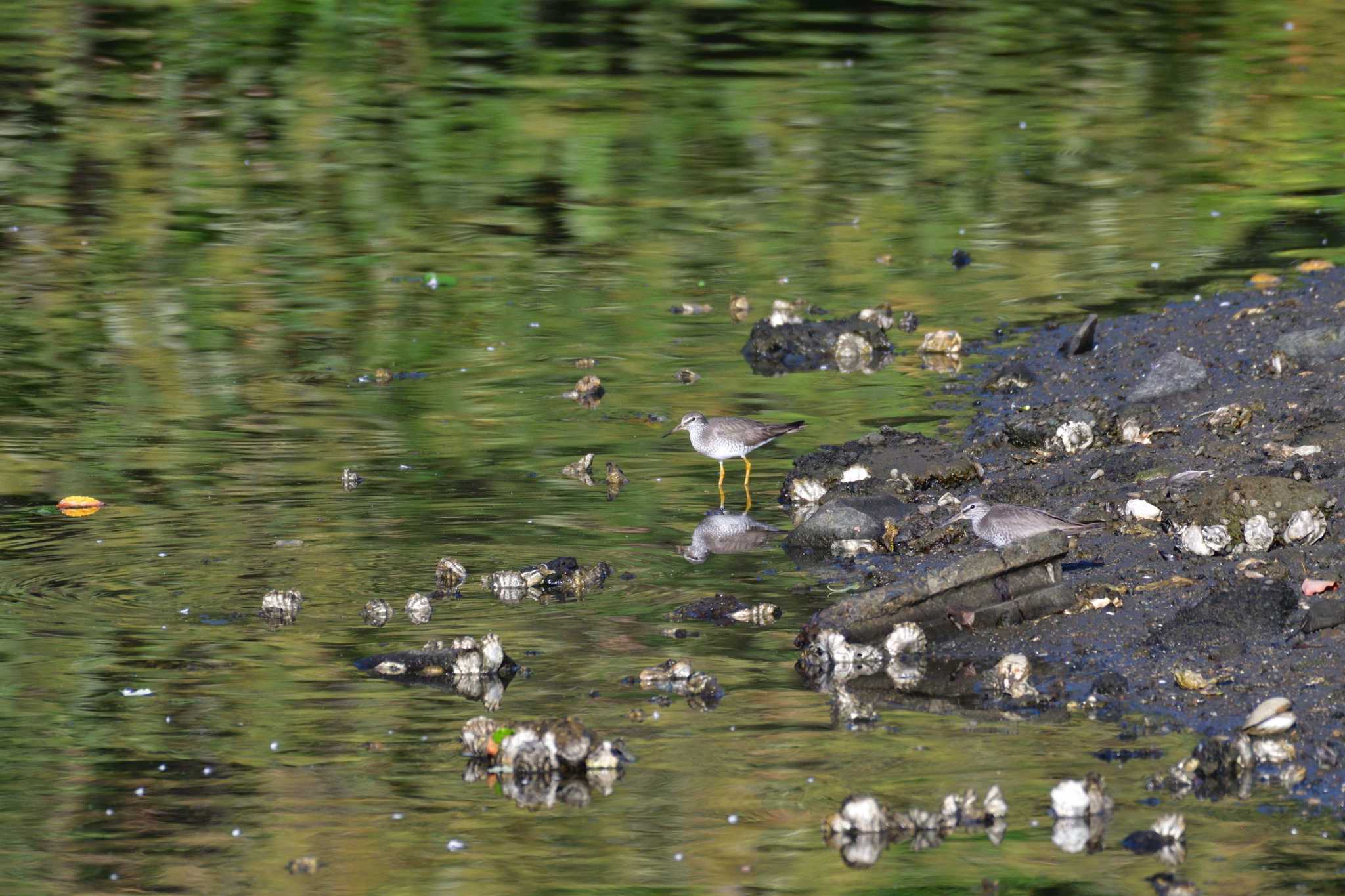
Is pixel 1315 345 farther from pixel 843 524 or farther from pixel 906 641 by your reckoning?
pixel 906 641

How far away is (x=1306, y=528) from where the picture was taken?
7.55 m

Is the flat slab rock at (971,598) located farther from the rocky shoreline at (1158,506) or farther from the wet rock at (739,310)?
the wet rock at (739,310)

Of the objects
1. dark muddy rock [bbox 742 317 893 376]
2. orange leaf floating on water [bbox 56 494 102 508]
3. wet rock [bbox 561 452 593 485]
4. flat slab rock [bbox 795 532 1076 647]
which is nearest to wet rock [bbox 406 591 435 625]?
flat slab rock [bbox 795 532 1076 647]

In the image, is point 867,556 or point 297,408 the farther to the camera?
point 297,408

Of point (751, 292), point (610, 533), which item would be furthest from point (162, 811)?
point (751, 292)

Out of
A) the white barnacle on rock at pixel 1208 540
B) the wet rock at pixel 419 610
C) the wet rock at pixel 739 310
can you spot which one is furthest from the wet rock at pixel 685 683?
the wet rock at pixel 739 310

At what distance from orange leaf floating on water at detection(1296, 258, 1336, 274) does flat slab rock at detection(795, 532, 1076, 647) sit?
6564mm

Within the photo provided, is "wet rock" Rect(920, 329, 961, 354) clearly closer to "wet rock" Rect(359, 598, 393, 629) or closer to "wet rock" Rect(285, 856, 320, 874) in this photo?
"wet rock" Rect(359, 598, 393, 629)

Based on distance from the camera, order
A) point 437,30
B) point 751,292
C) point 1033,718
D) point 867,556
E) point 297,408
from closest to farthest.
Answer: point 1033,718, point 867,556, point 297,408, point 751,292, point 437,30

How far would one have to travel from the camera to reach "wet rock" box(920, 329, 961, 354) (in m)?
12.1

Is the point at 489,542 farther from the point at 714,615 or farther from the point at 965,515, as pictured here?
the point at 965,515

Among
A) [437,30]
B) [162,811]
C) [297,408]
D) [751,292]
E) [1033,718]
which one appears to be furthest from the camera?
[437,30]

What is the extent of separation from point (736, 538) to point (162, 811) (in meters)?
3.53

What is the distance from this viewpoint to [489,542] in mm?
8703
